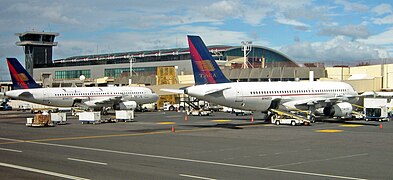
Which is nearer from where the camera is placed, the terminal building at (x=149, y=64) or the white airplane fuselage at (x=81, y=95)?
the white airplane fuselage at (x=81, y=95)

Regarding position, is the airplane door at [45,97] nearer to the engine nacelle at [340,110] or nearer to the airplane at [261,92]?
the airplane at [261,92]

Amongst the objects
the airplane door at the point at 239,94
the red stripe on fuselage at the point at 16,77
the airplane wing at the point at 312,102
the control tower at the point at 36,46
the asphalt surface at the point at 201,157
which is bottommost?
the asphalt surface at the point at 201,157

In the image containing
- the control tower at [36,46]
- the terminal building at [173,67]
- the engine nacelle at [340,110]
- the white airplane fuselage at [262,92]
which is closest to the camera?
the white airplane fuselage at [262,92]

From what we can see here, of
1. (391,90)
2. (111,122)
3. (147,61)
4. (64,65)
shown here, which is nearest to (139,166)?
(111,122)

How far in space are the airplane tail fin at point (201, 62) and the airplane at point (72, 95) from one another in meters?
32.1

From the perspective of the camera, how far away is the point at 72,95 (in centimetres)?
7294

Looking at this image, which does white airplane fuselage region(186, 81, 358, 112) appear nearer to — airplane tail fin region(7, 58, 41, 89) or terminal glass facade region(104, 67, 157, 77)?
airplane tail fin region(7, 58, 41, 89)

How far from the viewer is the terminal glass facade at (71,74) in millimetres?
152500

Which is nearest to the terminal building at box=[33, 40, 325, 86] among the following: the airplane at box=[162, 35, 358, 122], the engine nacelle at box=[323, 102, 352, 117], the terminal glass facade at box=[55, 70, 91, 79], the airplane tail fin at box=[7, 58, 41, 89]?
the terminal glass facade at box=[55, 70, 91, 79]

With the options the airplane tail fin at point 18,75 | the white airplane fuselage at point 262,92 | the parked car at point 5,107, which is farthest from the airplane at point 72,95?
the parked car at point 5,107

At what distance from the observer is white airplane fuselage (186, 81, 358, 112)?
42.8 m

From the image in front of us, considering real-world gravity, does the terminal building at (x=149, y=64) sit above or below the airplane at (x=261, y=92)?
above

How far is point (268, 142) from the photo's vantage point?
96.6 ft

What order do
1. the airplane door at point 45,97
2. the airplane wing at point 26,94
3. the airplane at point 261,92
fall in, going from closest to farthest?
the airplane at point 261,92 < the airplane wing at point 26,94 < the airplane door at point 45,97
